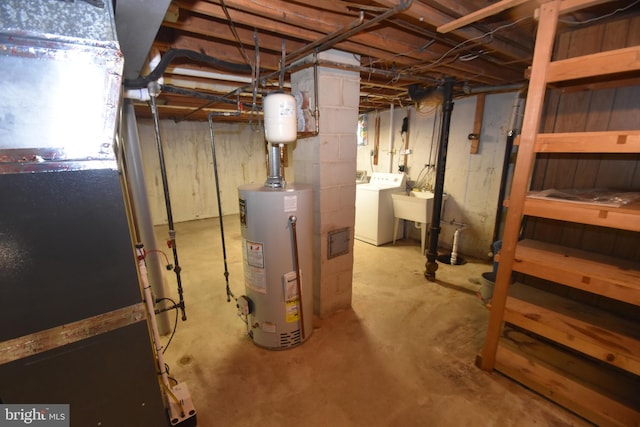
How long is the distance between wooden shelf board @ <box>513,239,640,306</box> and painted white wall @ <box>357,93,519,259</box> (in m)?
1.92

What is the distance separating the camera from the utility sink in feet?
11.9

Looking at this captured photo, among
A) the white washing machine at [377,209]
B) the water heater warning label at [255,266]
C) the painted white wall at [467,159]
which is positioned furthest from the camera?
the white washing machine at [377,209]

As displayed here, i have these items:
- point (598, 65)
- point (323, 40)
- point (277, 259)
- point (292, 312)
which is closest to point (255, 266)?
point (277, 259)

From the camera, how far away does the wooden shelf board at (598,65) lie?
Answer: 3.67ft

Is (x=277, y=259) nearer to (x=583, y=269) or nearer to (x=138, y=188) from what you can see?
(x=138, y=188)

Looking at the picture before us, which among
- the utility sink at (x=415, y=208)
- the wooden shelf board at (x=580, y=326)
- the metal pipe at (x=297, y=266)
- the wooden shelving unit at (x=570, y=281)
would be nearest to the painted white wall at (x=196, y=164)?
the utility sink at (x=415, y=208)

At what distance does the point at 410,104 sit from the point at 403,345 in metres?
3.49

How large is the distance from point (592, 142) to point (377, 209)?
2717mm

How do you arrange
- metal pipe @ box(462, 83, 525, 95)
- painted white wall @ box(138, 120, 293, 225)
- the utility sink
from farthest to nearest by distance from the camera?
painted white wall @ box(138, 120, 293, 225)
the utility sink
metal pipe @ box(462, 83, 525, 95)

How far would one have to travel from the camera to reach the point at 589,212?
4.19 feet

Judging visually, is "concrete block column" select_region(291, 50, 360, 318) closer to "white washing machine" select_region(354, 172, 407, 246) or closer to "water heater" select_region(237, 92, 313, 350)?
"water heater" select_region(237, 92, 313, 350)

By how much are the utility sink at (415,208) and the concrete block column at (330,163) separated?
1680 millimetres

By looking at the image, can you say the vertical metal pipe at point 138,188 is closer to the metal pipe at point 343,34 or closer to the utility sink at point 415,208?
the metal pipe at point 343,34

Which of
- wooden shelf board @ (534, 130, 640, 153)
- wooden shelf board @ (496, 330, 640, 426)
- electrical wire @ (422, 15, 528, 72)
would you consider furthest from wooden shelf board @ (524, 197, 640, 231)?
electrical wire @ (422, 15, 528, 72)
